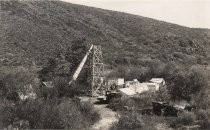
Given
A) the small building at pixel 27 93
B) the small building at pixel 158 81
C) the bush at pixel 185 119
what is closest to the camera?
the bush at pixel 185 119

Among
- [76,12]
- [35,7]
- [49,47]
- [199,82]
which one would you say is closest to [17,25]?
[49,47]

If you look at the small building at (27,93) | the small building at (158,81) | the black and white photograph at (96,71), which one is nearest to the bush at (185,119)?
the black and white photograph at (96,71)

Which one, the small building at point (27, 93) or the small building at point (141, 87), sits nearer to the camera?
the small building at point (27, 93)

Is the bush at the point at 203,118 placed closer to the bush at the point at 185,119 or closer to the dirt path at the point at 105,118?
the bush at the point at 185,119

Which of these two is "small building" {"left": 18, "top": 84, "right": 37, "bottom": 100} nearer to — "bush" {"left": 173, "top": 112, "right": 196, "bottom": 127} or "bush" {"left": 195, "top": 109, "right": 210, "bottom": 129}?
"bush" {"left": 173, "top": 112, "right": 196, "bottom": 127}

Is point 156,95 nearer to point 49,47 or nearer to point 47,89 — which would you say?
point 47,89

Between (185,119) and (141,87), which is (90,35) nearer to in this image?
(141,87)

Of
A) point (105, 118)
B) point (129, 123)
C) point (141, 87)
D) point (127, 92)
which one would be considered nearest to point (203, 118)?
point (129, 123)
